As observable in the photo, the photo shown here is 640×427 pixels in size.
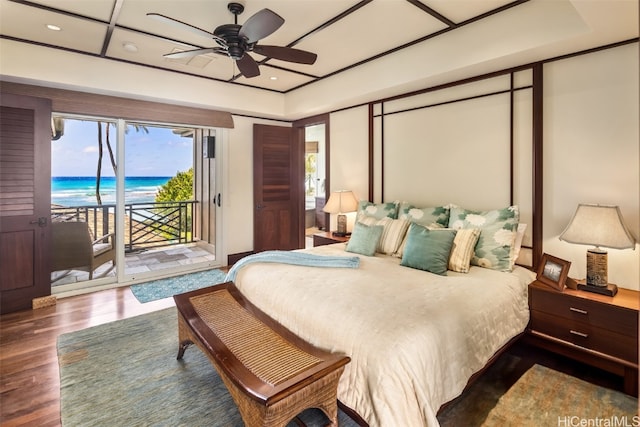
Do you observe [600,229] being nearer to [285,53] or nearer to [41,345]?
[285,53]

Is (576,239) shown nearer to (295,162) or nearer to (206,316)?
(206,316)

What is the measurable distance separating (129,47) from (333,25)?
2.20 meters

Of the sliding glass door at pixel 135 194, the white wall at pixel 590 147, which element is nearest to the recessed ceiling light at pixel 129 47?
the sliding glass door at pixel 135 194

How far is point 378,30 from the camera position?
305 centimetres

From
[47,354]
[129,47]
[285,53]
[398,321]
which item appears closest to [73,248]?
[47,354]

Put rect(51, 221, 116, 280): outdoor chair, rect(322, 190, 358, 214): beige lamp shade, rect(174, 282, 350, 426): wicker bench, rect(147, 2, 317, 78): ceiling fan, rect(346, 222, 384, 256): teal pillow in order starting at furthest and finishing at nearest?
rect(322, 190, 358, 214): beige lamp shade → rect(51, 221, 116, 280): outdoor chair → rect(346, 222, 384, 256): teal pillow → rect(147, 2, 317, 78): ceiling fan → rect(174, 282, 350, 426): wicker bench

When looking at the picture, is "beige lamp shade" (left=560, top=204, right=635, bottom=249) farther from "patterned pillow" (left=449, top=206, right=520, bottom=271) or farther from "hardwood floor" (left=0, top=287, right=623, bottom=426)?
"hardwood floor" (left=0, top=287, right=623, bottom=426)

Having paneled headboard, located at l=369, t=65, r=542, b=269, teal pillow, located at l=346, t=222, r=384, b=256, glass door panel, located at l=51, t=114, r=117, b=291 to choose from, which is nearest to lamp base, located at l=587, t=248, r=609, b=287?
paneled headboard, located at l=369, t=65, r=542, b=269

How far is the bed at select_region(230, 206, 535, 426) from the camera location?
150 cm

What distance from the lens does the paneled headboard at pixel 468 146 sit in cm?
290

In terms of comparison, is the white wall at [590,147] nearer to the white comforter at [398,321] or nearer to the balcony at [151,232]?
the white comforter at [398,321]

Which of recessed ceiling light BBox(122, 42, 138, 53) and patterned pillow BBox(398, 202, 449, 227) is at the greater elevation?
recessed ceiling light BBox(122, 42, 138, 53)

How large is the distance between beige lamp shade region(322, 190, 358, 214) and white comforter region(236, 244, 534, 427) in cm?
164

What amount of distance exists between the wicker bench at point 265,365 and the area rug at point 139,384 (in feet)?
1.12
